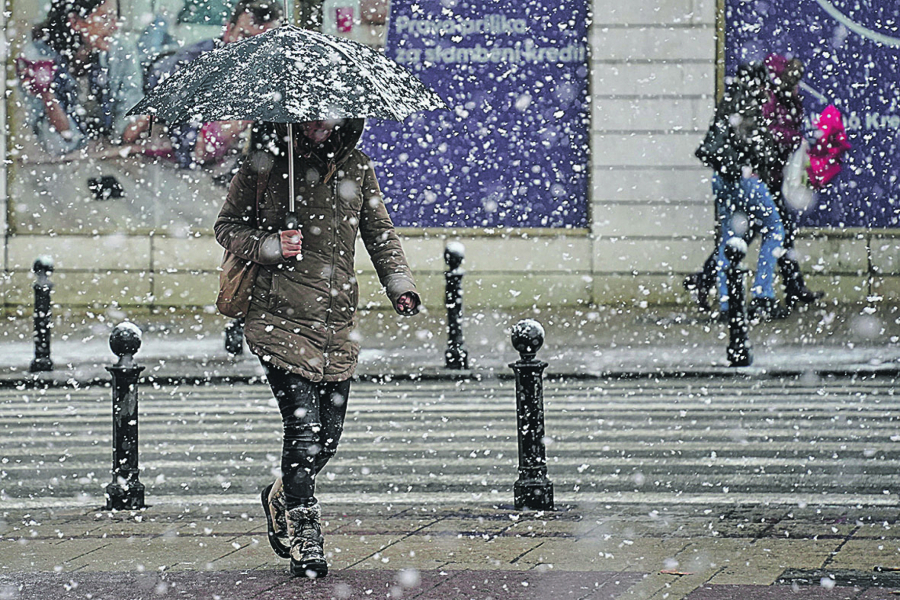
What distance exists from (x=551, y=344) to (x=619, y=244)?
3680mm

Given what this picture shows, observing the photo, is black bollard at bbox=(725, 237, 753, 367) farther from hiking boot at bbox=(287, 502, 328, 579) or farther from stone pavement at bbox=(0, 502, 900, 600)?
hiking boot at bbox=(287, 502, 328, 579)

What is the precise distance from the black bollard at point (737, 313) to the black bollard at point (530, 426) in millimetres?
5342

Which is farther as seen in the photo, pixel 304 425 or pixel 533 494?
pixel 533 494

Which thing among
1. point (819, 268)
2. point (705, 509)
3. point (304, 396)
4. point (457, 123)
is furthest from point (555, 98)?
point (304, 396)

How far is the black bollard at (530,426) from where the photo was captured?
6.55m

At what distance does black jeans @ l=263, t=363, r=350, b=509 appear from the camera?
205 inches

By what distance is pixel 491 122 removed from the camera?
17.3 meters

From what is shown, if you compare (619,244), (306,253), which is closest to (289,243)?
(306,253)

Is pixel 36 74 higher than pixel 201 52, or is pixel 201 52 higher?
pixel 201 52

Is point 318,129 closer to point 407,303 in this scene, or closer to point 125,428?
point 407,303

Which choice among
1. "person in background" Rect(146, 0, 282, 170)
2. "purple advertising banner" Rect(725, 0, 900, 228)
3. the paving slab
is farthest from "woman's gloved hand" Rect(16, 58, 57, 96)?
the paving slab

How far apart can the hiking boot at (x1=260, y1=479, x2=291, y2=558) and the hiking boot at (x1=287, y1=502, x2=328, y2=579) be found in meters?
0.14

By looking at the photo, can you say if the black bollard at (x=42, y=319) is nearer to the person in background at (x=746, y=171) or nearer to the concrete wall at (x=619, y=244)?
the concrete wall at (x=619, y=244)

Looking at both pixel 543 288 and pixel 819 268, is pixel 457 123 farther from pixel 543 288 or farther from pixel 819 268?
pixel 819 268
